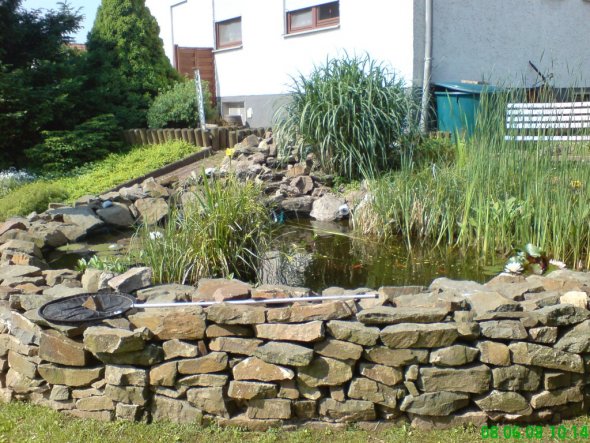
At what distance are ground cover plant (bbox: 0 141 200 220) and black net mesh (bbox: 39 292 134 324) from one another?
13.6 ft

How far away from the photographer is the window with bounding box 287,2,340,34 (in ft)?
38.8

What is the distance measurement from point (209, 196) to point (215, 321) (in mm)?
1611

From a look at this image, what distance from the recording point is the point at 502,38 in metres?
11.9

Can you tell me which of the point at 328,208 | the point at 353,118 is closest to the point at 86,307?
the point at 328,208

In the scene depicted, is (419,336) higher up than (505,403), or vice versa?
(419,336)

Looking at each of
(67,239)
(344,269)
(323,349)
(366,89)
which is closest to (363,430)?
(323,349)

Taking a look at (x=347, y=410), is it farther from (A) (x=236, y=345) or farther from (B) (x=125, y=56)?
(B) (x=125, y=56)

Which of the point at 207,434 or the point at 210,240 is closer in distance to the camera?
the point at 207,434

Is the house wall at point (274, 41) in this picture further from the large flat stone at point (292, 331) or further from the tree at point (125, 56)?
the large flat stone at point (292, 331)

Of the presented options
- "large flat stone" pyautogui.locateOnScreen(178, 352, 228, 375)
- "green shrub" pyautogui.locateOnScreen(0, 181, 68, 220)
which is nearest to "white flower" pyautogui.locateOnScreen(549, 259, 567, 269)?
"large flat stone" pyautogui.locateOnScreen(178, 352, 228, 375)

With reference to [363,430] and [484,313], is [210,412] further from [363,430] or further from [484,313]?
[484,313]

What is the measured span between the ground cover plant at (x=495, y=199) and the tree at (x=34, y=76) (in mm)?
7071
